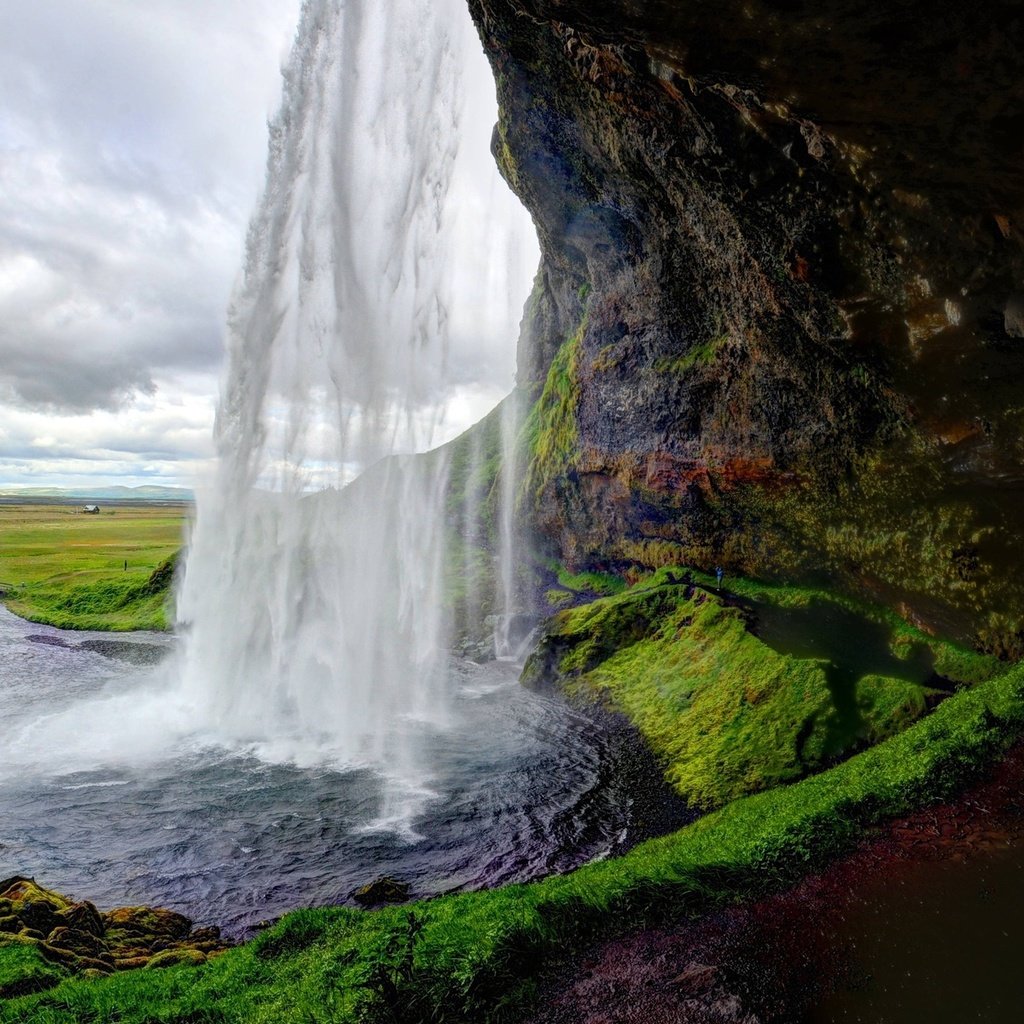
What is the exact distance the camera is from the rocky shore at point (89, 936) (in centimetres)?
907

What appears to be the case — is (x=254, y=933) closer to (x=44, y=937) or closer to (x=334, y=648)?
(x=44, y=937)

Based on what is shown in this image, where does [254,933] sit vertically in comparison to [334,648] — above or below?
below

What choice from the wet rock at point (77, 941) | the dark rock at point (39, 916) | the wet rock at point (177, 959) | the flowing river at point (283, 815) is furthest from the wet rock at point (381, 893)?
the dark rock at point (39, 916)

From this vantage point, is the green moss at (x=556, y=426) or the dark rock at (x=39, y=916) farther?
the green moss at (x=556, y=426)

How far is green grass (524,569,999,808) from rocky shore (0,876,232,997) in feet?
35.4

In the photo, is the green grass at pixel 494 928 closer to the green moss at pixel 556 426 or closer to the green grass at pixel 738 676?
the green grass at pixel 738 676

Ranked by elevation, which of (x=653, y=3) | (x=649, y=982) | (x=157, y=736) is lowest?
(x=157, y=736)

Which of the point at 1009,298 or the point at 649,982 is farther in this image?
the point at 1009,298

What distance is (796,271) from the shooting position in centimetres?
1481

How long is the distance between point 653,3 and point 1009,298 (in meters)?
8.37

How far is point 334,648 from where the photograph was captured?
23062 mm

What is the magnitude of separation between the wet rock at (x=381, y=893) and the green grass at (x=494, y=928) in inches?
55.7

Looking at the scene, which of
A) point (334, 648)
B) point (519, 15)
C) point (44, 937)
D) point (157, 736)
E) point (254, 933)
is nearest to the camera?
point (44, 937)

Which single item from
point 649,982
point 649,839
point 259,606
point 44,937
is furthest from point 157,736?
point 649,982
